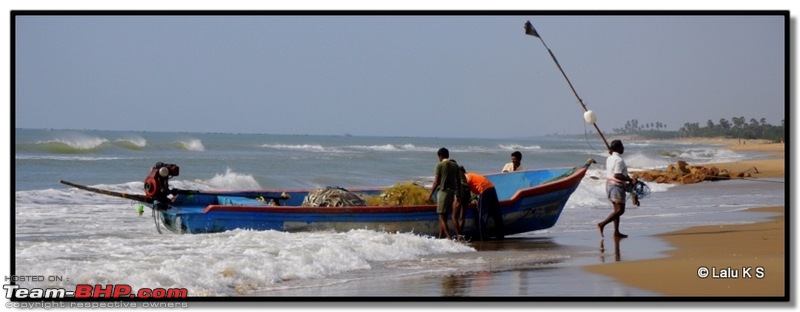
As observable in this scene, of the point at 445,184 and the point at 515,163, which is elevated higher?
the point at 515,163

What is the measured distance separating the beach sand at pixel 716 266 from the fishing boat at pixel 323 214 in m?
1.43

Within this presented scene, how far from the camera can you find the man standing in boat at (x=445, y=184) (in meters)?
11.5

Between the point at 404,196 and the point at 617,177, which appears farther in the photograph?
the point at 404,196

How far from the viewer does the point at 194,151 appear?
40.8m

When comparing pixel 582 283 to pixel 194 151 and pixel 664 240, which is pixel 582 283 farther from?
pixel 194 151

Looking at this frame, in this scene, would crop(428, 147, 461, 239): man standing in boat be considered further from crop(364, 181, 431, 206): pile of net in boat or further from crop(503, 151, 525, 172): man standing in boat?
crop(503, 151, 525, 172): man standing in boat

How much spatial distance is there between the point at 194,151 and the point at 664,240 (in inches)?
1221

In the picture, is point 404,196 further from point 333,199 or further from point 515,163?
point 515,163

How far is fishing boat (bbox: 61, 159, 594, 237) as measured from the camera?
1139 centimetres

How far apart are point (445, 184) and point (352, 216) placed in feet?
3.41

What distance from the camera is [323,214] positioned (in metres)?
11.6

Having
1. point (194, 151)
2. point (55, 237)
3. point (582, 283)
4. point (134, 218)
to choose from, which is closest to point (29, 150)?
point (194, 151)

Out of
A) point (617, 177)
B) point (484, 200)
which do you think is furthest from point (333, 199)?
point (617, 177)

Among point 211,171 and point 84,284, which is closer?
point 84,284
